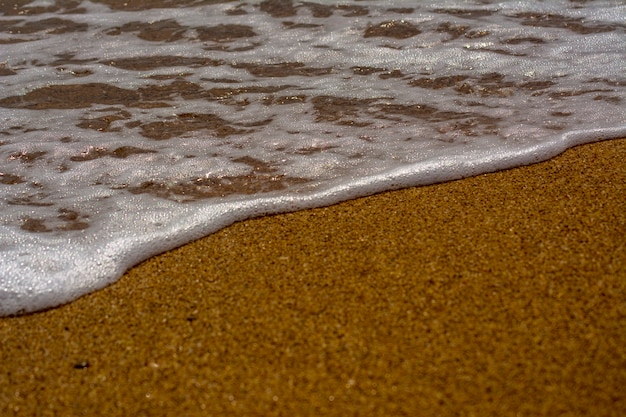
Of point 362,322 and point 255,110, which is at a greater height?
point 255,110

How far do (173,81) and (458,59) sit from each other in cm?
148

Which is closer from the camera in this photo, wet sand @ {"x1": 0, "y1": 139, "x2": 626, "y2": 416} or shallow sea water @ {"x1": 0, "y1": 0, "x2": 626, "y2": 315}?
wet sand @ {"x1": 0, "y1": 139, "x2": 626, "y2": 416}


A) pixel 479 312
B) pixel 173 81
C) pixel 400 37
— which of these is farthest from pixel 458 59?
pixel 479 312

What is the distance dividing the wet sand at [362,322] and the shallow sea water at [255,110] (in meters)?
0.23

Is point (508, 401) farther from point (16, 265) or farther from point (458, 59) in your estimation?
point (458, 59)

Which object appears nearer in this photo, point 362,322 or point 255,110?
point 362,322

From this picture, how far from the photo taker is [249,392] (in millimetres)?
1574

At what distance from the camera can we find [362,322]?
1.75 m

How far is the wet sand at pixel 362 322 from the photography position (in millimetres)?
1543

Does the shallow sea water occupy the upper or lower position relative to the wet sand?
upper

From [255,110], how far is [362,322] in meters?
1.65

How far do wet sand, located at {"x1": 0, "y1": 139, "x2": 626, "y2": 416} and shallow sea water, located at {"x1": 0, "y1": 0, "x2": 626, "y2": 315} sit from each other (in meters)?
0.23

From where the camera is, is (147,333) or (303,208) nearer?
(147,333)

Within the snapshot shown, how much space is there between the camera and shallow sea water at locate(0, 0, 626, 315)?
2.33 meters
